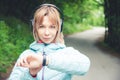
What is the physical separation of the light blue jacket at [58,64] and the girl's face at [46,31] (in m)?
0.03

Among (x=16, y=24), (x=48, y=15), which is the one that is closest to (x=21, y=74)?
(x=48, y=15)

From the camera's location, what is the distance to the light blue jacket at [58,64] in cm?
166

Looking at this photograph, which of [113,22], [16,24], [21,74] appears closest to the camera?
[21,74]

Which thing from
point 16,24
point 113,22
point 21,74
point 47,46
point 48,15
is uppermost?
point 48,15

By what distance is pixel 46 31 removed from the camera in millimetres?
1933

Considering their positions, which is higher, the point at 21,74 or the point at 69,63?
the point at 69,63

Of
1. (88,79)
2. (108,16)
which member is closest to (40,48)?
(88,79)

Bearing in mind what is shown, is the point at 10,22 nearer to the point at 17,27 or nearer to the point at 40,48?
the point at 17,27

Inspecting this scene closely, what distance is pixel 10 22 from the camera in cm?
1816

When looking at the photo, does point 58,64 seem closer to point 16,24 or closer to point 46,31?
point 46,31

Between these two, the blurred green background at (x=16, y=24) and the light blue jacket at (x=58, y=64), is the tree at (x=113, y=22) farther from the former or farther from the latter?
the light blue jacket at (x=58, y=64)

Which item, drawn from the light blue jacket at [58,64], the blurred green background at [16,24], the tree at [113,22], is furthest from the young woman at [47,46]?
the tree at [113,22]

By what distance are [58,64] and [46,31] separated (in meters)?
0.33

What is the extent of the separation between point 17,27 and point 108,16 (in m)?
7.62
